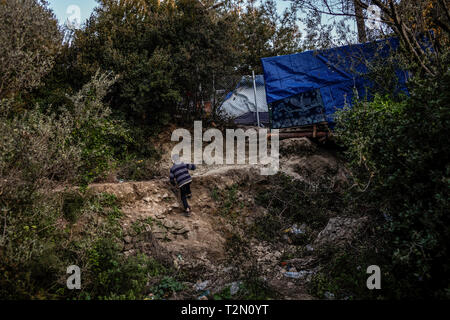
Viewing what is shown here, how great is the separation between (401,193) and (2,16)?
32.7 ft

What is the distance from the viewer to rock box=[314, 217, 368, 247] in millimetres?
6305

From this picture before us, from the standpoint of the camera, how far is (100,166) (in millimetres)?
7336

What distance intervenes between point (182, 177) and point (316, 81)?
5.15 metres

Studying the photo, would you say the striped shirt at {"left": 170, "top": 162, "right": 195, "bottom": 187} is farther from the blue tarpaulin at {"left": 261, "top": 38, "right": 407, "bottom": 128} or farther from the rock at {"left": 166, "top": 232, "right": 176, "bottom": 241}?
the blue tarpaulin at {"left": 261, "top": 38, "right": 407, "bottom": 128}

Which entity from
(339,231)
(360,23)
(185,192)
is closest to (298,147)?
(339,231)

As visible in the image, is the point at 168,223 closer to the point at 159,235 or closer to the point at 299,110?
the point at 159,235

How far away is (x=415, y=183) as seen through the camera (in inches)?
183

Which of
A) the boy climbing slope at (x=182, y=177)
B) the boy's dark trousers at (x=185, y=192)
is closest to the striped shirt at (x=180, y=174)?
the boy climbing slope at (x=182, y=177)

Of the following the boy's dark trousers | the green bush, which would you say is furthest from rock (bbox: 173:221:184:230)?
the green bush

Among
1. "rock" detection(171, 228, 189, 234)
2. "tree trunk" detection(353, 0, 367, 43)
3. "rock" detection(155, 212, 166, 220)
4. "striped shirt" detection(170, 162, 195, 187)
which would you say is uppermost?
"tree trunk" detection(353, 0, 367, 43)

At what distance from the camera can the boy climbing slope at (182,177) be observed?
283 inches

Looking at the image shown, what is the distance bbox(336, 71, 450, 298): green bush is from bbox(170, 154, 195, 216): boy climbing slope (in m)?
3.70

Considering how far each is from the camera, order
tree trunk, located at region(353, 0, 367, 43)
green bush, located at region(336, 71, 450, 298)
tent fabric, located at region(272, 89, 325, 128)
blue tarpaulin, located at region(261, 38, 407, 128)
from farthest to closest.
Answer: tent fabric, located at region(272, 89, 325, 128) < blue tarpaulin, located at region(261, 38, 407, 128) < tree trunk, located at region(353, 0, 367, 43) < green bush, located at region(336, 71, 450, 298)
